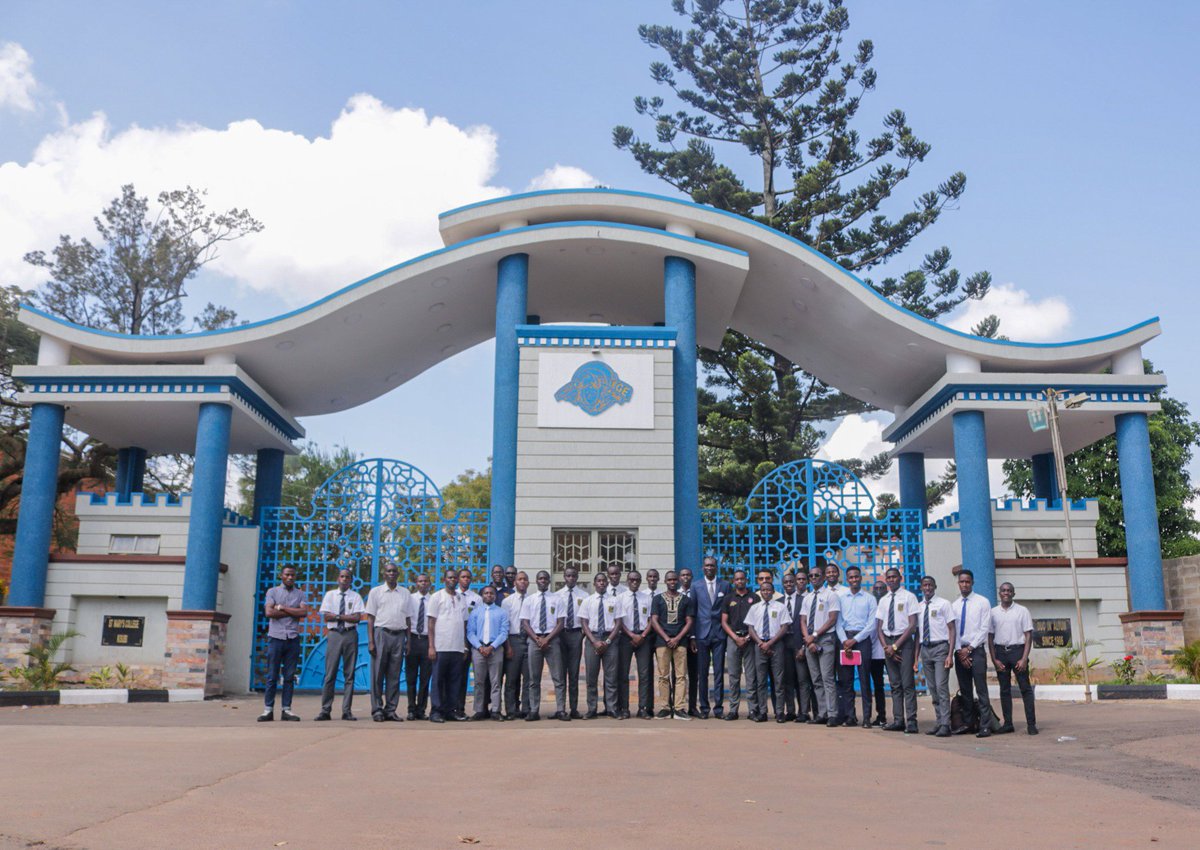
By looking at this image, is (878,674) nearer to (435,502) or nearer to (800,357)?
(435,502)

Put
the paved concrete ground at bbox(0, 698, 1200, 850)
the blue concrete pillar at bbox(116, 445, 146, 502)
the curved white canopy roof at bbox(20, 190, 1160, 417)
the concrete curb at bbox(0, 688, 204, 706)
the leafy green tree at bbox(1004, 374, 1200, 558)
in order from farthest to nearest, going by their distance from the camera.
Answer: the leafy green tree at bbox(1004, 374, 1200, 558) < the blue concrete pillar at bbox(116, 445, 146, 502) < the curved white canopy roof at bbox(20, 190, 1160, 417) < the concrete curb at bbox(0, 688, 204, 706) < the paved concrete ground at bbox(0, 698, 1200, 850)

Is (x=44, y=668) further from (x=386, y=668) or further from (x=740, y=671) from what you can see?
(x=740, y=671)

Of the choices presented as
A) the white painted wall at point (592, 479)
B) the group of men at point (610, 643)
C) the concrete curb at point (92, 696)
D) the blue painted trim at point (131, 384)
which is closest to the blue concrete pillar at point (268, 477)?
the blue painted trim at point (131, 384)

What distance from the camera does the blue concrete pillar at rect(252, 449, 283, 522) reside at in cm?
1647

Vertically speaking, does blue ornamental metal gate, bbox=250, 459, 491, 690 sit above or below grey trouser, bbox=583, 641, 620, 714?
above

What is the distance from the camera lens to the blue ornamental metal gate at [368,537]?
43.9 ft

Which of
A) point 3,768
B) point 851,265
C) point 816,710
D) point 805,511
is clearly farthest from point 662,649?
point 851,265

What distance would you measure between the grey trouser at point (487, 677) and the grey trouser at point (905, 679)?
3.43 m

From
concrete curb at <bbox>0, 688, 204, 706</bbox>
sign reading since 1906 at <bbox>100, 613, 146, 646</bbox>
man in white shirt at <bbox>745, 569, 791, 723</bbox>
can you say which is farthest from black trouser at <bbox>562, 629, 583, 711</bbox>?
sign reading since 1906 at <bbox>100, 613, 146, 646</bbox>

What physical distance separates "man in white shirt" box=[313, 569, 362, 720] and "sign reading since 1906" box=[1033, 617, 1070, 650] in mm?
8586

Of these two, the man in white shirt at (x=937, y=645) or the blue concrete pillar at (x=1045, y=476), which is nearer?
the man in white shirt at (x=937, y=645)

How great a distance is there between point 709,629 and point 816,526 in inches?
153

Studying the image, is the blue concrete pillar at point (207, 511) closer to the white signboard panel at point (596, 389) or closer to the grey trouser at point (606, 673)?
the white signboard panel at point (596, 389)

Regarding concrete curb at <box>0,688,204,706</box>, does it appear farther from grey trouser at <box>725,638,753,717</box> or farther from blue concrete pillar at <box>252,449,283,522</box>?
grey trouser at <box>725,638,753,717</box>
